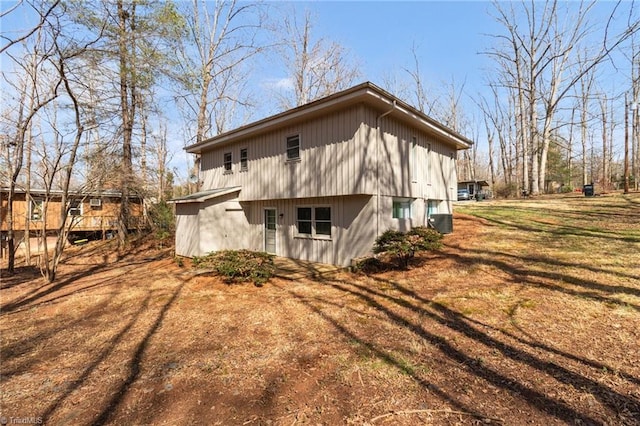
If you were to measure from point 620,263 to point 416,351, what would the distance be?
6.20 meters

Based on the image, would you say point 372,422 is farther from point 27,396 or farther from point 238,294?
point 238,294

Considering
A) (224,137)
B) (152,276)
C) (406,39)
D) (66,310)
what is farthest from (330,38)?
(66,310)

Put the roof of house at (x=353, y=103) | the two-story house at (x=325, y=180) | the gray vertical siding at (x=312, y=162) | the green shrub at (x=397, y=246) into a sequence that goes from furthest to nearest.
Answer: the two-story house at (x=325, y=180) → the gray vertical siding at (x=312, y=162) → the roof of house at (x=353, y=103) → the green shrub at (x=397, y=246)

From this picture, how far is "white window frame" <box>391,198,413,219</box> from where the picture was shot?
1006cm

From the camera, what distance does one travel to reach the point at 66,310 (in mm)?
6648

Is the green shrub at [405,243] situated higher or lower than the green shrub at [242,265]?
higher

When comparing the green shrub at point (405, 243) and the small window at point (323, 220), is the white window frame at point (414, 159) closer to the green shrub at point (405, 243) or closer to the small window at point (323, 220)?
the green shrub at point (405, 243)

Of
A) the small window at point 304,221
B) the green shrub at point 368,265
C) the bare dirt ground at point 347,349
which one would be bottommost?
the bare dirt ground at point 347,349

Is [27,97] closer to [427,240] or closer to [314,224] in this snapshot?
[314,224]

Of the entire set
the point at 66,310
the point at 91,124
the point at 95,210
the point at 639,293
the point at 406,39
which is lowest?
the point at 66,310

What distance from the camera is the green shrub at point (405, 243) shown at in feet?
25.5

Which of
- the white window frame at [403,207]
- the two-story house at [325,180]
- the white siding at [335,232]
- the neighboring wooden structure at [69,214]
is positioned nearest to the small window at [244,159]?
the two-story house at [325,180]

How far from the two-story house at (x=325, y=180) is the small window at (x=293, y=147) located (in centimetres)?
4

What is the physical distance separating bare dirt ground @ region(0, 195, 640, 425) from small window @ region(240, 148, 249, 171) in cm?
599
